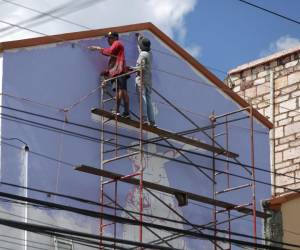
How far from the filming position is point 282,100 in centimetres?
2698

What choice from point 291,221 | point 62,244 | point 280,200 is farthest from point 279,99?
point 62,244

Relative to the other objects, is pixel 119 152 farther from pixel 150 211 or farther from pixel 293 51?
pixel 293 51

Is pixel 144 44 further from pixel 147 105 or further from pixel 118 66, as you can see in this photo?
pixel 147 105

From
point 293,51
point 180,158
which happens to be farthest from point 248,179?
point 293,51

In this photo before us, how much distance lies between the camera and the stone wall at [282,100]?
26234 mm

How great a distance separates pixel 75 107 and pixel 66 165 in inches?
45.8

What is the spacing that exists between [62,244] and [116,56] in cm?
368

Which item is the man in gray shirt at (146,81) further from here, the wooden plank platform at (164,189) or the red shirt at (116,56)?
the wooden plank platform at (164,189)

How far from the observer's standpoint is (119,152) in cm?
2044

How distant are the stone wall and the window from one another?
7.88 m

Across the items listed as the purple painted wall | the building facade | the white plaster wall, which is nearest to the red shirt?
the purple painted wall

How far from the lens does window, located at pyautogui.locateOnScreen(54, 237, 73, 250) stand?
18.8 meters

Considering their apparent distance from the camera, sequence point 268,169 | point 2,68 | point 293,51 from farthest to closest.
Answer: point 293,51 < point 268,169 < point 2,68

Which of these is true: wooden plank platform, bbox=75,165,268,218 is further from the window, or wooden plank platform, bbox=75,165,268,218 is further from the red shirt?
the red shirt
